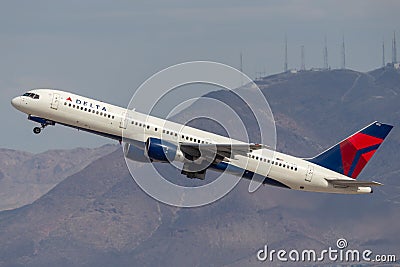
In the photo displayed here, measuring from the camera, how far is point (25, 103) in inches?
3366

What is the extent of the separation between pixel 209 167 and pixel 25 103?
17.7 metres

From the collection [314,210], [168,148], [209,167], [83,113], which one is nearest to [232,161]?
[209,167]

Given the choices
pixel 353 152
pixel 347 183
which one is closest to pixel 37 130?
pixel 347 183

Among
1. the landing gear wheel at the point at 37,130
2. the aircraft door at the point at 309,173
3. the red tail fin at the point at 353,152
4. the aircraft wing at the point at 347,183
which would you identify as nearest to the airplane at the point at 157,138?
the landing gear wheel at the point at 37,130

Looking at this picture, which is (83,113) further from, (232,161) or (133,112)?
(232,161)

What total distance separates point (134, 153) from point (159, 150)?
15.4ft

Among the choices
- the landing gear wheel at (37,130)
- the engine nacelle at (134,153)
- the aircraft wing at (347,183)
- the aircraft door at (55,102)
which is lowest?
the aircraft wing at (347,183)

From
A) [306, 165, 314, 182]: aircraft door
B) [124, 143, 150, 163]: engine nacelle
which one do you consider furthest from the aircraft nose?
[306, 165, 314, 182]: aircraft door

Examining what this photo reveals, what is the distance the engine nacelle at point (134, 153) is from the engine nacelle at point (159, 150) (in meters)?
2.95

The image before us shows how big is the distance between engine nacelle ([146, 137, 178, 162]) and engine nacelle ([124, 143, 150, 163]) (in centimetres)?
295

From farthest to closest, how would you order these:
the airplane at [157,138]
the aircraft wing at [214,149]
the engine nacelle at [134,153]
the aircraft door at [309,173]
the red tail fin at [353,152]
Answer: the red tail fin at [353,152]
the aircraft door at [309,173]
the engine nacelle at [134,153]
the airplane at [157,138]
the aircraft wing at [214,149]

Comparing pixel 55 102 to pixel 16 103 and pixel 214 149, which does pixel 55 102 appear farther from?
pixel 214 149

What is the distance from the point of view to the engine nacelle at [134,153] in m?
87.4

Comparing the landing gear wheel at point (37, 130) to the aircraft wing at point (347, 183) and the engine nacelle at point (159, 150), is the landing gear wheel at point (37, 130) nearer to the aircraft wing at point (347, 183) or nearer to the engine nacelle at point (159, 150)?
the engine nacelle at point (159, 150)
